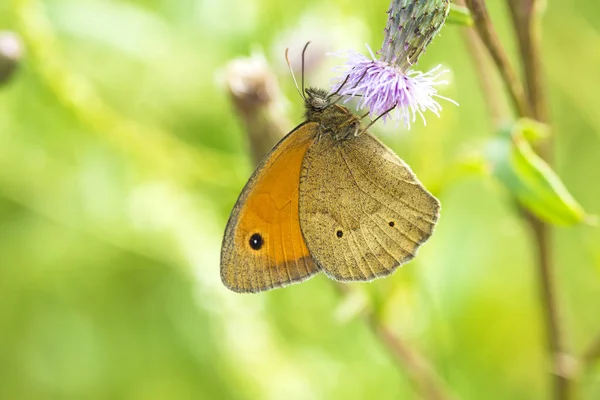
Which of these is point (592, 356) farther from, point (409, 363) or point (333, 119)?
point (333, 119)

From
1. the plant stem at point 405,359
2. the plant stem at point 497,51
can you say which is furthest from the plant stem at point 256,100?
the plant stem at point 497,51

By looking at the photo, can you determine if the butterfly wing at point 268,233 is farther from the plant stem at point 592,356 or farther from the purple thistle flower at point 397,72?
the plant stem at point 592,356

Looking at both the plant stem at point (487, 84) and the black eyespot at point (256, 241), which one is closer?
the black eyespot at point (256, 241)

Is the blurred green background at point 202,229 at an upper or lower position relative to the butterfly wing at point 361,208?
upper

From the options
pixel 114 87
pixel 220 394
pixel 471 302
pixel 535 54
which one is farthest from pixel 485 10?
pixel 114 87

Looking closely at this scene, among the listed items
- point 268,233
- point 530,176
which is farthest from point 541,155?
point 268,233

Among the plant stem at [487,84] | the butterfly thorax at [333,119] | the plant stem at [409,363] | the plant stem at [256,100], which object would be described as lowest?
the plant stem at [409,363]
